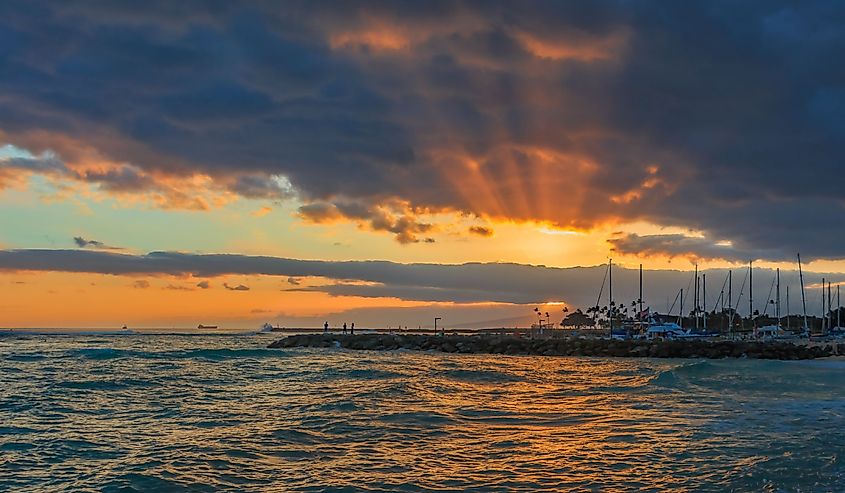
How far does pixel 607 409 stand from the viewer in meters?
20.8

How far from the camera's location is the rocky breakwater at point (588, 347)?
59.3 metres

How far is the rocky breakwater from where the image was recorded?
59.3m

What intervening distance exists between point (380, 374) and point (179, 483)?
22.5 meters

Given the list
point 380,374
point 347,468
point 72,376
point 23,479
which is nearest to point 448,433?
point 347,468

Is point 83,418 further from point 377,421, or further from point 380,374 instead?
point 380,374

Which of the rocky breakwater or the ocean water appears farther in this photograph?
the rocky breakwater

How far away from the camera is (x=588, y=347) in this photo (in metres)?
65.9

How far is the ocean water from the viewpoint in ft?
36.9

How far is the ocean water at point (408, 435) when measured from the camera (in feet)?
36.9

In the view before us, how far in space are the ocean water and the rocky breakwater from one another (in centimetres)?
3249

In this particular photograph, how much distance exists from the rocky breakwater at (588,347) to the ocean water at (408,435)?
32.5 m

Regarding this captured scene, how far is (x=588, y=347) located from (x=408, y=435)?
175ft

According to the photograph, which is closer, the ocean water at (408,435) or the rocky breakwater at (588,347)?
the ocean water at (408,435)

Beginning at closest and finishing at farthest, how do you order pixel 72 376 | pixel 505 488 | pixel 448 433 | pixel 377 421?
pixel 505 488, pixel 448 433, pixel 377 421, pixel 72 376
